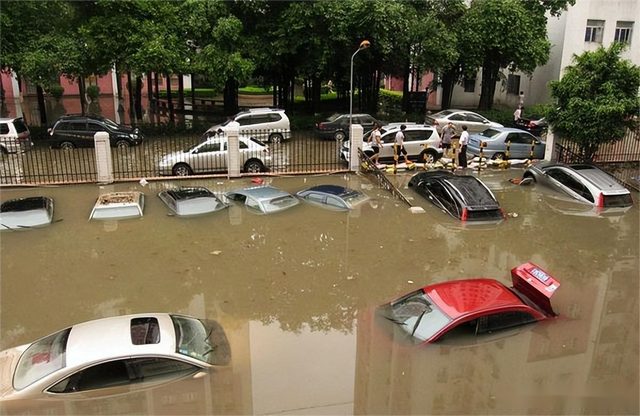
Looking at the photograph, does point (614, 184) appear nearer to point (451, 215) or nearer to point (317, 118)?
point (451, 215)

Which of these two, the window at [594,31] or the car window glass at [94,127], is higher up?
the window at [594,31]

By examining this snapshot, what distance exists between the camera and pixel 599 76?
18172 millimetres

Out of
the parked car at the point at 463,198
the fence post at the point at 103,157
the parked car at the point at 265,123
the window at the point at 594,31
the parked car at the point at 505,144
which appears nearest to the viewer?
the parked car at the point at 463,198

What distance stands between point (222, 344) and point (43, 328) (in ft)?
10.3

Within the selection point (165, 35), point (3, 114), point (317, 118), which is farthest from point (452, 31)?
point (3, 114)

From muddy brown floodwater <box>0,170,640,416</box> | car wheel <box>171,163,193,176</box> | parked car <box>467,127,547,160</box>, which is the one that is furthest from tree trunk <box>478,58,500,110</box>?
car wheel <box>171,163,193,176</box>

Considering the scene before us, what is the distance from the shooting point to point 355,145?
19.4 m

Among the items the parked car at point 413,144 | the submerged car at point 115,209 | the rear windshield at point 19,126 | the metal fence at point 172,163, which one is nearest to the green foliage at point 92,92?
the rear windshield at point 19,126

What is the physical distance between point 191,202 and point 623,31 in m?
30.7

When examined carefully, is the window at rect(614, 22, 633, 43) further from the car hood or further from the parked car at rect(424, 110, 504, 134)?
the car hood

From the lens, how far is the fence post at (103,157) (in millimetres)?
17391

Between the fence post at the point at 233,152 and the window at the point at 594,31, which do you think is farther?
the window at the point at 594,31

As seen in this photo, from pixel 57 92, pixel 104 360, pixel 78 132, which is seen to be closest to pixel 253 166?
pixel 78 132

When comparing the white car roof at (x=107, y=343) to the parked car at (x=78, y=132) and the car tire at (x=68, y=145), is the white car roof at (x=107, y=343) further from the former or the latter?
the car tire at (x=68, y=145)
